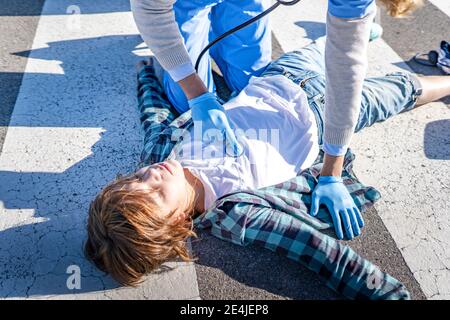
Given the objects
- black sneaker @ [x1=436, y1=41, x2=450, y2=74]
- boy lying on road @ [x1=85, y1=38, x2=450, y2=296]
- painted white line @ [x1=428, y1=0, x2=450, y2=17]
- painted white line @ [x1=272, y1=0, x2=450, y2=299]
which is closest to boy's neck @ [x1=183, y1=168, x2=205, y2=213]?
boy lying on road @ [x1=85, y1=38, x2=450, y2=296]

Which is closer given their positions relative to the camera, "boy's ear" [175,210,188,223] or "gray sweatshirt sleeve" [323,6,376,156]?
"gray sweatshirt sleeve" [323,6,376,156]

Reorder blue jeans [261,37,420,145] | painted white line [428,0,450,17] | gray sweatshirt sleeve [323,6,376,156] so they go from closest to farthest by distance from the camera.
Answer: gray sweatshirt sleeve [323,6,376,156], blue jeans [261,37,420,145], painted white line [428,0,450,17]

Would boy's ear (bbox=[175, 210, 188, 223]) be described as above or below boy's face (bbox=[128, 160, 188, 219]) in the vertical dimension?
below

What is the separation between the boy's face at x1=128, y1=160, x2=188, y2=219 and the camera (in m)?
1.71

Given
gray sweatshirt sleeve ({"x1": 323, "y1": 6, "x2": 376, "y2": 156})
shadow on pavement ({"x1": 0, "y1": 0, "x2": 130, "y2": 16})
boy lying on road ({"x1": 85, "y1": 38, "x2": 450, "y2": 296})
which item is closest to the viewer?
gray sweatshirt sleeve ({"x1": 323, "y1": 6, "x2": 376, "y2": 156})

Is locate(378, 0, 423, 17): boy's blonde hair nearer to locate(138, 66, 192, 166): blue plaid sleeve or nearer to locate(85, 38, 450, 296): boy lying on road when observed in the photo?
locate(85, 38, 450, 296): boy lying on road

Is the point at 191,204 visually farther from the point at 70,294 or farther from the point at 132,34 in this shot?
the point at 132,34

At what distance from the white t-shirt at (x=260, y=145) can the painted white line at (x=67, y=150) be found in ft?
1.12

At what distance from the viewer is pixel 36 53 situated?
286 cm

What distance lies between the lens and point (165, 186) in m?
1.74

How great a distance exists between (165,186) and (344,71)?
2.42ft

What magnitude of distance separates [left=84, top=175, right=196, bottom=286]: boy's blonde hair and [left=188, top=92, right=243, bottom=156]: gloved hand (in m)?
0.40
